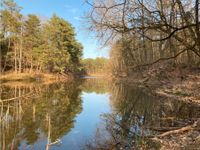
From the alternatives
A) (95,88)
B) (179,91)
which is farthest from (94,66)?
(179,91)

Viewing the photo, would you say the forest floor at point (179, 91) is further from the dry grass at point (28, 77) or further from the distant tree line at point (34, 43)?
the distant tree line at point (34, 43)

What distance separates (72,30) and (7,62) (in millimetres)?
15468

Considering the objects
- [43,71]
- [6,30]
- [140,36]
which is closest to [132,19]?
[140,36]

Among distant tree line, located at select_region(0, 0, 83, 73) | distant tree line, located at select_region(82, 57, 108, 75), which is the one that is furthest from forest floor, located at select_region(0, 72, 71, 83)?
distant tree line, located at select_region(82, 57, 108, 75)

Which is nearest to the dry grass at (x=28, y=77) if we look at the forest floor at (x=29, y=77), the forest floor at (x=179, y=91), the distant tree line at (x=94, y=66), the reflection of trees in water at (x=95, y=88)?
the forest floor at (x=29, y=77)

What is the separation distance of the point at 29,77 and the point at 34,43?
8.39 meters

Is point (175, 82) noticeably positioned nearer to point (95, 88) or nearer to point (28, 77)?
point (95, 88)

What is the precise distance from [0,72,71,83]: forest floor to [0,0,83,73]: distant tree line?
64.0 inches

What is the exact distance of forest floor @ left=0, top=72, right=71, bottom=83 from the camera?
42925mm

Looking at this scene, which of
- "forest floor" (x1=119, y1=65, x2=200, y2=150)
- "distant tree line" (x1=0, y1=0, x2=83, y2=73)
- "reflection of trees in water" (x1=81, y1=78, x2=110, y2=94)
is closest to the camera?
"forest floor" (x1=119, y1=65, x2=200, y2=150)

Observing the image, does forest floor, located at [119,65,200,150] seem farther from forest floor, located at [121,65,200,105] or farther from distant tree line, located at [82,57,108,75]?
distant tree line, located at [82,57,108,75]

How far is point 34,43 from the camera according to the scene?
5250 centimetres

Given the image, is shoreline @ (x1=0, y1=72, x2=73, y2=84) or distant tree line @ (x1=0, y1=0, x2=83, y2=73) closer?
shoreline @ (x1=0, y1=72, x2=73, y2=84)

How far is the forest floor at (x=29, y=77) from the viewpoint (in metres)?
42.9
